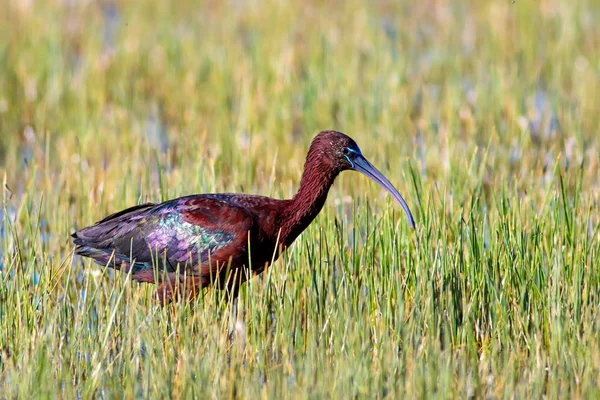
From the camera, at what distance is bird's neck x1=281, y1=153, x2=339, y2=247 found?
573 cm

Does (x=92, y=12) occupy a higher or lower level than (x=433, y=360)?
higher

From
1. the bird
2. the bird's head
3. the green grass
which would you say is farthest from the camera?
the bird's head

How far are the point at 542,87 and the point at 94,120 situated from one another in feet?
15.3

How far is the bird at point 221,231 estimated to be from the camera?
18.7 feet

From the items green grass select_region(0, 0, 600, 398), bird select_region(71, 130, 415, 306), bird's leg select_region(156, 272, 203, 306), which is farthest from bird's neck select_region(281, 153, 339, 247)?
bird's leg select_region(156, 272, 203, 306)

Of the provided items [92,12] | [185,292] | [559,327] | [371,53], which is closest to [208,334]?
[185,292]

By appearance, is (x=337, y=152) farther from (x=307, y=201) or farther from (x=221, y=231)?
(x=221, y=231)

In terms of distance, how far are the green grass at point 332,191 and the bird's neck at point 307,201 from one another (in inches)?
6.7

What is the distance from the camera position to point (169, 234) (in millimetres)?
5910

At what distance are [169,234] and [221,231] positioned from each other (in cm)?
38

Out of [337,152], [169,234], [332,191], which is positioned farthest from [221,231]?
[332,191]

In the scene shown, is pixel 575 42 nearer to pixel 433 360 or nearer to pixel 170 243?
pixel 170 243

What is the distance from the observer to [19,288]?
5.25m

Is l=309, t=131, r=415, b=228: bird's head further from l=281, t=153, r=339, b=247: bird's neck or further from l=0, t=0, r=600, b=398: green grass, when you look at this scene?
l=0, t=0, r=600, b=398: green grass
